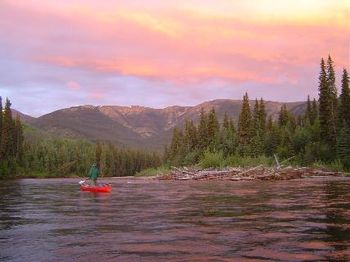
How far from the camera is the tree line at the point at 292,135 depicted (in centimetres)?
7675

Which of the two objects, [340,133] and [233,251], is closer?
[233,251]

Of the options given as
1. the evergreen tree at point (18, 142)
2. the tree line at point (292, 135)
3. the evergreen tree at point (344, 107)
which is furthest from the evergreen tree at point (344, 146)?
the evergreen tree at point (18, 142)

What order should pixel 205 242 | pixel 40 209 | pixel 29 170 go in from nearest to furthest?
1. pixel 205 242
2. pixel 40 209
3. pixel 29 170

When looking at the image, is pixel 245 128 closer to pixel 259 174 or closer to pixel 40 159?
pixel 259 174

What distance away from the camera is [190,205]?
25438 mm

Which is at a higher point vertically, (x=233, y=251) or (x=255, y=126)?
(x=255, y=126)

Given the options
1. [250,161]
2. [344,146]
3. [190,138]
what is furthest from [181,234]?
[190,138]

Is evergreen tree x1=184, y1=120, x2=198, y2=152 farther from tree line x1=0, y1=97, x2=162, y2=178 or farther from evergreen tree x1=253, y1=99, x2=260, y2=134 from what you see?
tree line x1=0, y1=97, x2=162, y2=178

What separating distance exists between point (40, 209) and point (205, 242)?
44.3 ft

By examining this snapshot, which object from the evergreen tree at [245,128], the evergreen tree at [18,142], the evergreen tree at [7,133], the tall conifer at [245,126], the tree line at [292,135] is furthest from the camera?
the evergreen tree at [18,142]

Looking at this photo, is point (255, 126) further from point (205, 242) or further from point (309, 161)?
point (205, 242)

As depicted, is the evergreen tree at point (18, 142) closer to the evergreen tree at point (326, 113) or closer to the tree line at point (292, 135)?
the tree line at point (292, 135)

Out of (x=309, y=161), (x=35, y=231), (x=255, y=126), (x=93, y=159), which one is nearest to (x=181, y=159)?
(x=255, y=126)

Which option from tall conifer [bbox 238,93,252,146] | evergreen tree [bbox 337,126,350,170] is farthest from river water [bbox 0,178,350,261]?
tall conifer [bbox 238,93,252,146]
